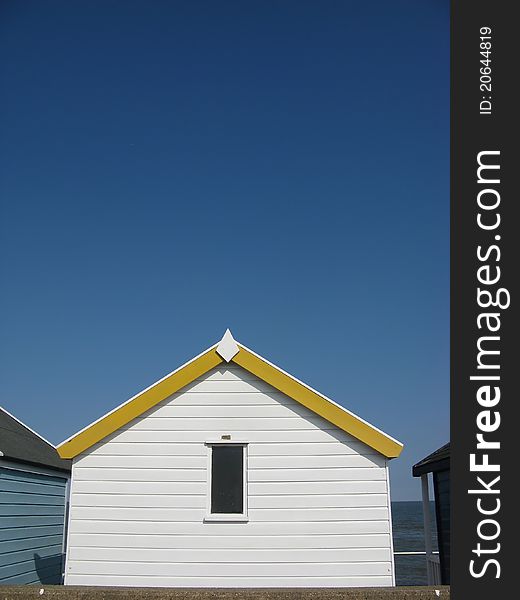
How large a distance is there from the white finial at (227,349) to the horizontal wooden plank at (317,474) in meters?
1.61

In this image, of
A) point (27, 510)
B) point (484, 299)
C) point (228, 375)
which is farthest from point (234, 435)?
point (484, 299)

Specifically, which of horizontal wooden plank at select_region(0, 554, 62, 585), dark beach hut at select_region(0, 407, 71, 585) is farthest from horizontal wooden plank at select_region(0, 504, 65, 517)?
horizontal wooden plank at select_region(0, 554, 62, 585)

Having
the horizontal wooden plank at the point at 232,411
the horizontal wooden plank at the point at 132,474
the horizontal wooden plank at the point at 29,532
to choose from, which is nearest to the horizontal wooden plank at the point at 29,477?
the horizontal wooden plank at the point at 29,532

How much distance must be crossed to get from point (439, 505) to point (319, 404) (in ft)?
11.7

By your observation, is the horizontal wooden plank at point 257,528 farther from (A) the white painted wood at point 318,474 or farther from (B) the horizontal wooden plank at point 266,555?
(A) the white painted wood at point 318,474

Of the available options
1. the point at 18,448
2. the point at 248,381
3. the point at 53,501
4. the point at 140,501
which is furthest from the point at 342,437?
the point at 53,501

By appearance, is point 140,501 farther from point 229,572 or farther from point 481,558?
point 481,558

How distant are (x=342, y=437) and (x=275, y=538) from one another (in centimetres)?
163

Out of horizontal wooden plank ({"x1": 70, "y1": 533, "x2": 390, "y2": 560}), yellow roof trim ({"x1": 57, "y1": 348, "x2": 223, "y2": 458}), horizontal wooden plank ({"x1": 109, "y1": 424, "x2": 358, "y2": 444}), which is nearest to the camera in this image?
horizontal wooden plank ({"x1": 70, "y1": 533, "x2": 390, "y2": 560})

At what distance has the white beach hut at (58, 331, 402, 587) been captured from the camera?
837cm

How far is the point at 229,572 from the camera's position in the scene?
833cm

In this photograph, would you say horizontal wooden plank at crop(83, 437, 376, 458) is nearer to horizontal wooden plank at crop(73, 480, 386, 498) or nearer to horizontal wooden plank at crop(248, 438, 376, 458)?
horizontal wooden plank at crop(248, 438, 376, 458)

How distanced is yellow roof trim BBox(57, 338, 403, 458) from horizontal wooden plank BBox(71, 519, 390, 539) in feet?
3.35

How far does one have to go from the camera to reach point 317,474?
8641 millimetres
